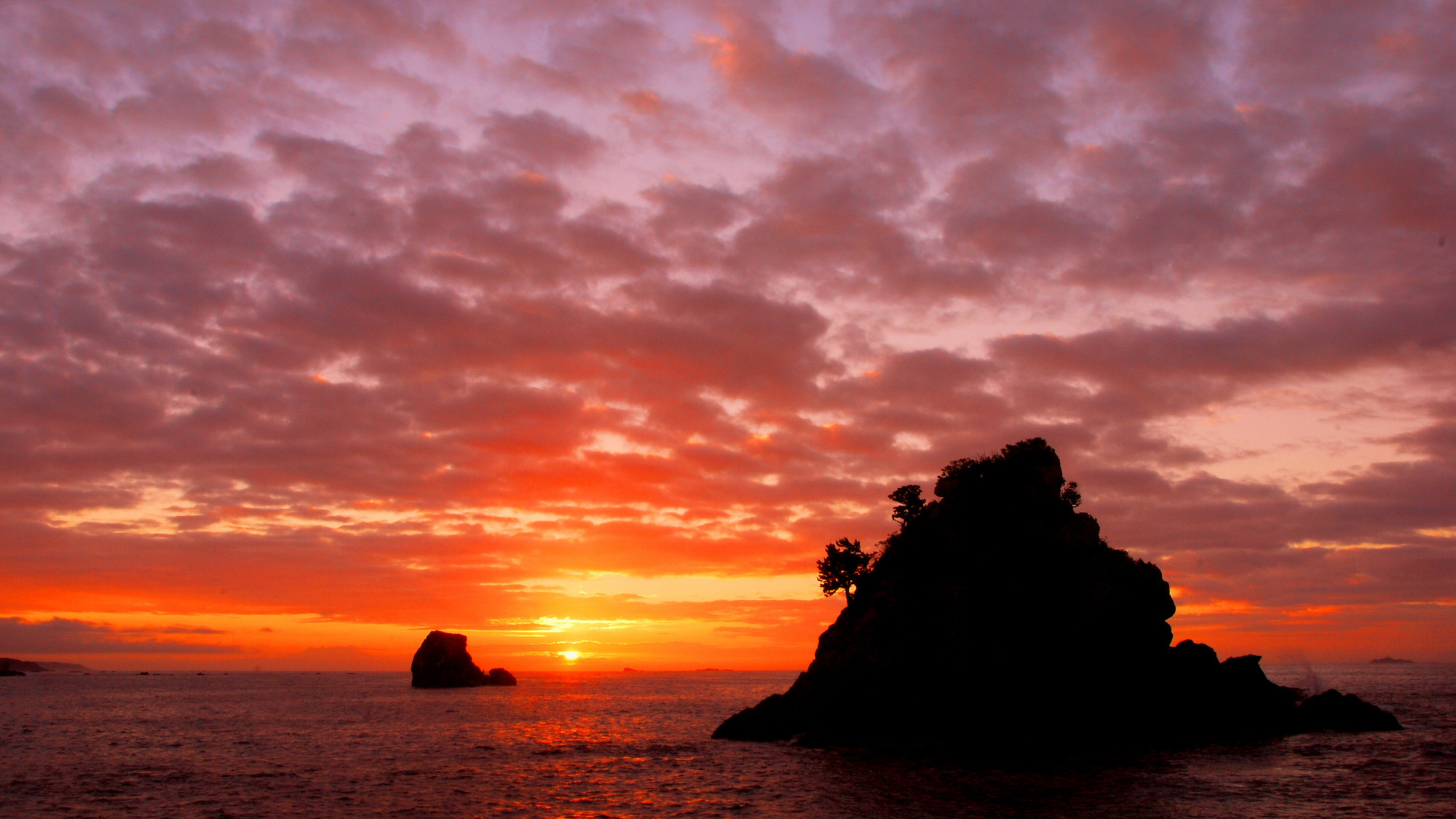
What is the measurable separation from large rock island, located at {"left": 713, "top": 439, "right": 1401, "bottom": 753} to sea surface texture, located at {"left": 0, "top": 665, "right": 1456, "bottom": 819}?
3.63 m

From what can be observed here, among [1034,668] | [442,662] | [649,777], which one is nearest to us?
[649,777]

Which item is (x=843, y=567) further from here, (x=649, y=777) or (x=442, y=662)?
(x=442, y=662)

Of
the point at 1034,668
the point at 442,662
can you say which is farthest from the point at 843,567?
the point at 442,662

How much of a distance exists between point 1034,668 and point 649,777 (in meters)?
30.5

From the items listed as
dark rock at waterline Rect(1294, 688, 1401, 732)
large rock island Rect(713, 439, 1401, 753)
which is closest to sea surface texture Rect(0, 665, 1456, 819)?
dark rock at waterline Rect(1294, 688, 1401, 732)

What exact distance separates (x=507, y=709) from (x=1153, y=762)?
8961 cm

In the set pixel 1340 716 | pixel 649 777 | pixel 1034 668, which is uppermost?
pixel 1034 668

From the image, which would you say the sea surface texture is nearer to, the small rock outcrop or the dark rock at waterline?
the dark rock at waterline

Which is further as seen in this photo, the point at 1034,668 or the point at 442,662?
the point at 442,662

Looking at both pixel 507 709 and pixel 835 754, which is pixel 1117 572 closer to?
pixel 835 754

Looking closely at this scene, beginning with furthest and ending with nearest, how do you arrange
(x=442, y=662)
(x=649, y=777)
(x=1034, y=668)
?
1. (x=442, y=662)
2. (x=1034, y=668)
3. (x=649, y=777)

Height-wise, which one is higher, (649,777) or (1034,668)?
(1034,668)

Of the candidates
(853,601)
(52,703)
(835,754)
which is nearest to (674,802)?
(835,754)

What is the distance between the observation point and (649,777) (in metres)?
52.2
